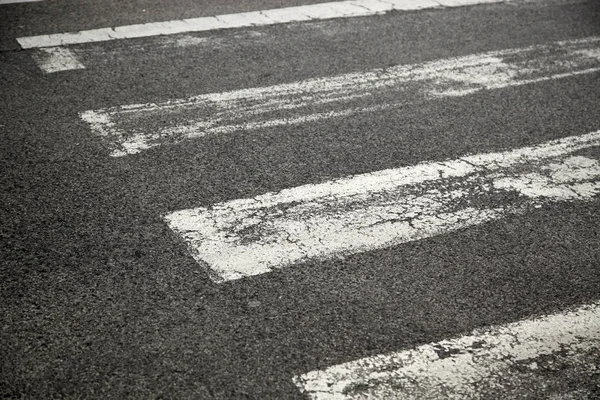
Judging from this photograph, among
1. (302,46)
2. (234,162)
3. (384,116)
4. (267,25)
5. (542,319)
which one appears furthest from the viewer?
(267,25)

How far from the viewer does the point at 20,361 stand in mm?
3041

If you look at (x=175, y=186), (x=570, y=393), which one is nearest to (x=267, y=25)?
(x=175, y=186)

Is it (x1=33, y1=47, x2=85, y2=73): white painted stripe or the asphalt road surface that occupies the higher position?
(x1=33, y1=47, x2=85, y2=73): white painted stripe

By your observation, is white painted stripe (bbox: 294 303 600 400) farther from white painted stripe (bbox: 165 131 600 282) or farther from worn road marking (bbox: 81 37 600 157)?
worn road marking (bbox: 81 37 600 157)

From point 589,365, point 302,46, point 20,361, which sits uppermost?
point 302,46

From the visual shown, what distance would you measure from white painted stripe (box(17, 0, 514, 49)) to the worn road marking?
1.42 m

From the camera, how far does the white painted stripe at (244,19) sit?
6430 mm

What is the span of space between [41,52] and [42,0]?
1.59 m

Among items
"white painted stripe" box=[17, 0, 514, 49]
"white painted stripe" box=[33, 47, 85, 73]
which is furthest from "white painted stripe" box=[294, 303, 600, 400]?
"white painted stripe" box=[17, 0, 514, 49]

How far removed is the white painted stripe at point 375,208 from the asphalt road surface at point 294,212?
15 mm

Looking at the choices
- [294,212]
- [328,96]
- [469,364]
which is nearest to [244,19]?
[328,96]

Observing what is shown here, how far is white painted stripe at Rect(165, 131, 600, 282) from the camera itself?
12.7ft

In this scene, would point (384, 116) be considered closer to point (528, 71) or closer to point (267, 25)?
point (528, 71)

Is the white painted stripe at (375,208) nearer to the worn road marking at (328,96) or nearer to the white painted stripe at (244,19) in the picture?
the worn road marking at (328,96)
